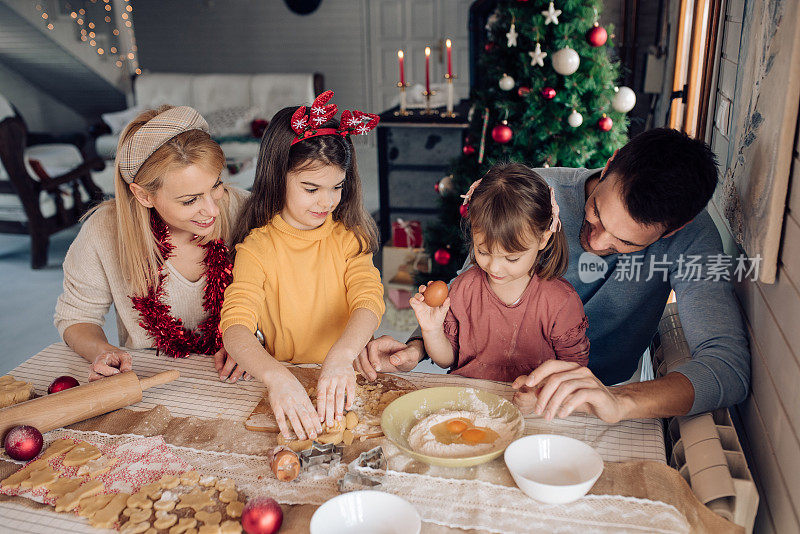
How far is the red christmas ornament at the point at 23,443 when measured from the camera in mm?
1261

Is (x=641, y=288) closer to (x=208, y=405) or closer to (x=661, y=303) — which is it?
(x=661, y=303)

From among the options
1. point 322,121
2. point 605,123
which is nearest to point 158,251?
point 322,121

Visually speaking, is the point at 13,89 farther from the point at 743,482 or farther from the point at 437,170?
the point at 743,482

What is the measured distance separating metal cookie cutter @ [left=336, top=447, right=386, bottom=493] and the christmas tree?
1563 mm

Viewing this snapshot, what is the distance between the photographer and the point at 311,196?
1670 mm

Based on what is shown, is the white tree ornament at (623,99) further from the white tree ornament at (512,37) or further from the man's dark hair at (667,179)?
the man's dark hair at (667,179)

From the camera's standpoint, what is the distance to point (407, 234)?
4.18 meters

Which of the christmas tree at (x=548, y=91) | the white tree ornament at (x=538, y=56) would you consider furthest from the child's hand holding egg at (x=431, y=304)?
the white tree ornament at (x=538, y=56)

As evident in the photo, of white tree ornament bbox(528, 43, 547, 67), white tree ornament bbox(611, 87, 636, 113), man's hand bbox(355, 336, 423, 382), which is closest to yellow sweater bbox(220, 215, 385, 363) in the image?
man's hand bbox(355, 336, 423, 382)

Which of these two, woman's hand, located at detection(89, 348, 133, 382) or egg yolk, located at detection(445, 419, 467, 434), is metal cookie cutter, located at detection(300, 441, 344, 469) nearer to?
egg yolk, located at detection(445, 419, 467, 434)

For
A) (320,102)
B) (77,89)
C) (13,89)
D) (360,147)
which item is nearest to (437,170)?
(320,102)

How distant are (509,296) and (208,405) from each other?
2.65 feet

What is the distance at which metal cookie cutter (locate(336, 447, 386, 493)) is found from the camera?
116 centimetres

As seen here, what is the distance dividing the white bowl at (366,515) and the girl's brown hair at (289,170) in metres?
0.88
